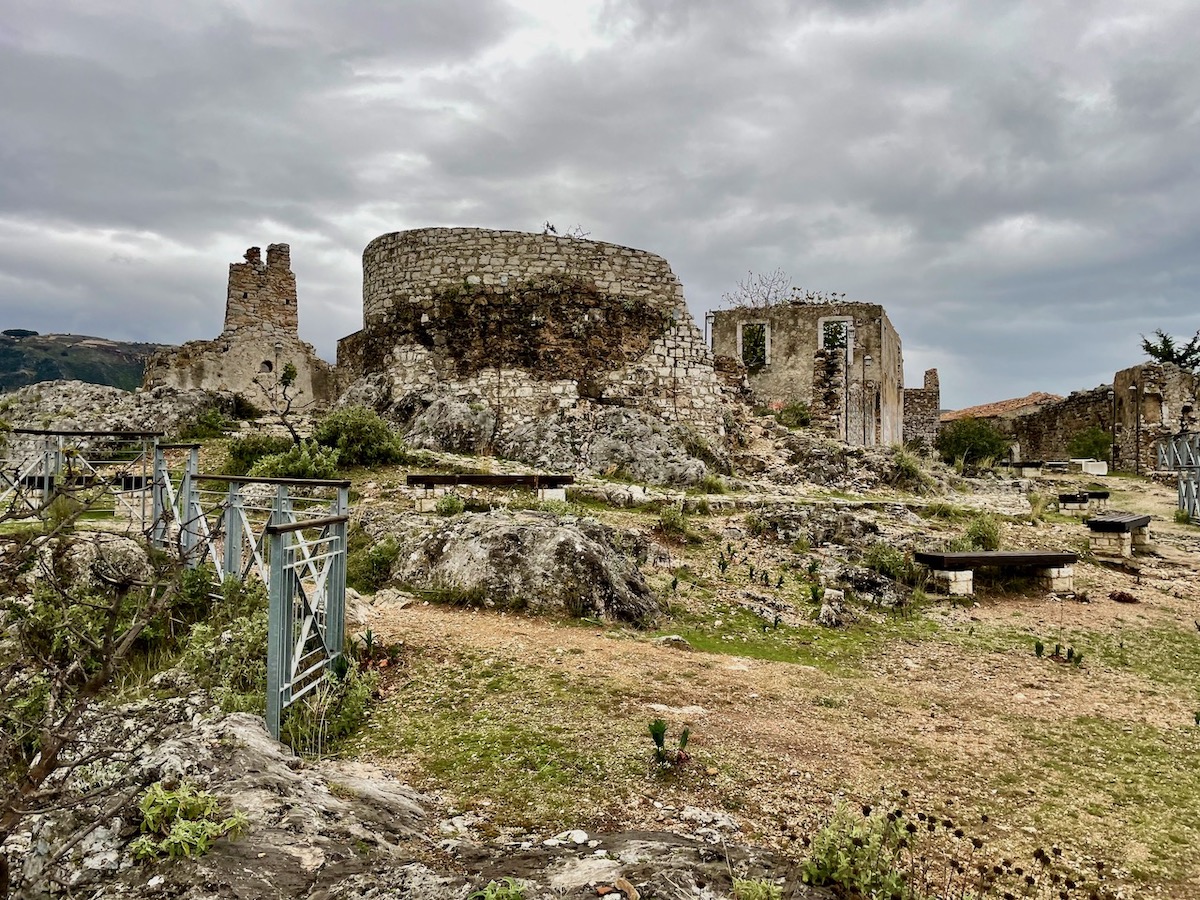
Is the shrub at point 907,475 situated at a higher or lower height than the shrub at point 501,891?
higher

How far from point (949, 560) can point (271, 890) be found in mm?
9664

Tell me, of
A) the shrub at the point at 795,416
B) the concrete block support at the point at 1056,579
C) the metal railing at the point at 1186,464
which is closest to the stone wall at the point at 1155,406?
the metal railing at the point at 1186,464

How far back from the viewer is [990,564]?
10.6 metres

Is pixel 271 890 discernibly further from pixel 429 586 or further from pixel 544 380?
pixel 544 380

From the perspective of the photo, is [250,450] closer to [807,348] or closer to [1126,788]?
[1126,788]

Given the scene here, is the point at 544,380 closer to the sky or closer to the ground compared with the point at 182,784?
closer to the sky

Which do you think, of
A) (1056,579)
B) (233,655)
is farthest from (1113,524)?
(233,655)

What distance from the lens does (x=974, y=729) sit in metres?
5.68

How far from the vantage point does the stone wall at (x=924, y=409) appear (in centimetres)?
3812

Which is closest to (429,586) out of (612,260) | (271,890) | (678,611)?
(678,611)

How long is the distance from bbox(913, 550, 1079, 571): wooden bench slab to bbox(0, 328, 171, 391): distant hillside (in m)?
45.3

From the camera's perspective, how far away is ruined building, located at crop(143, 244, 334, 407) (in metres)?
18.9

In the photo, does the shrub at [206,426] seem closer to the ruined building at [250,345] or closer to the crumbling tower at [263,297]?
the ruined building at [250,345]

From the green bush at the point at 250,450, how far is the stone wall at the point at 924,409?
105 feet
